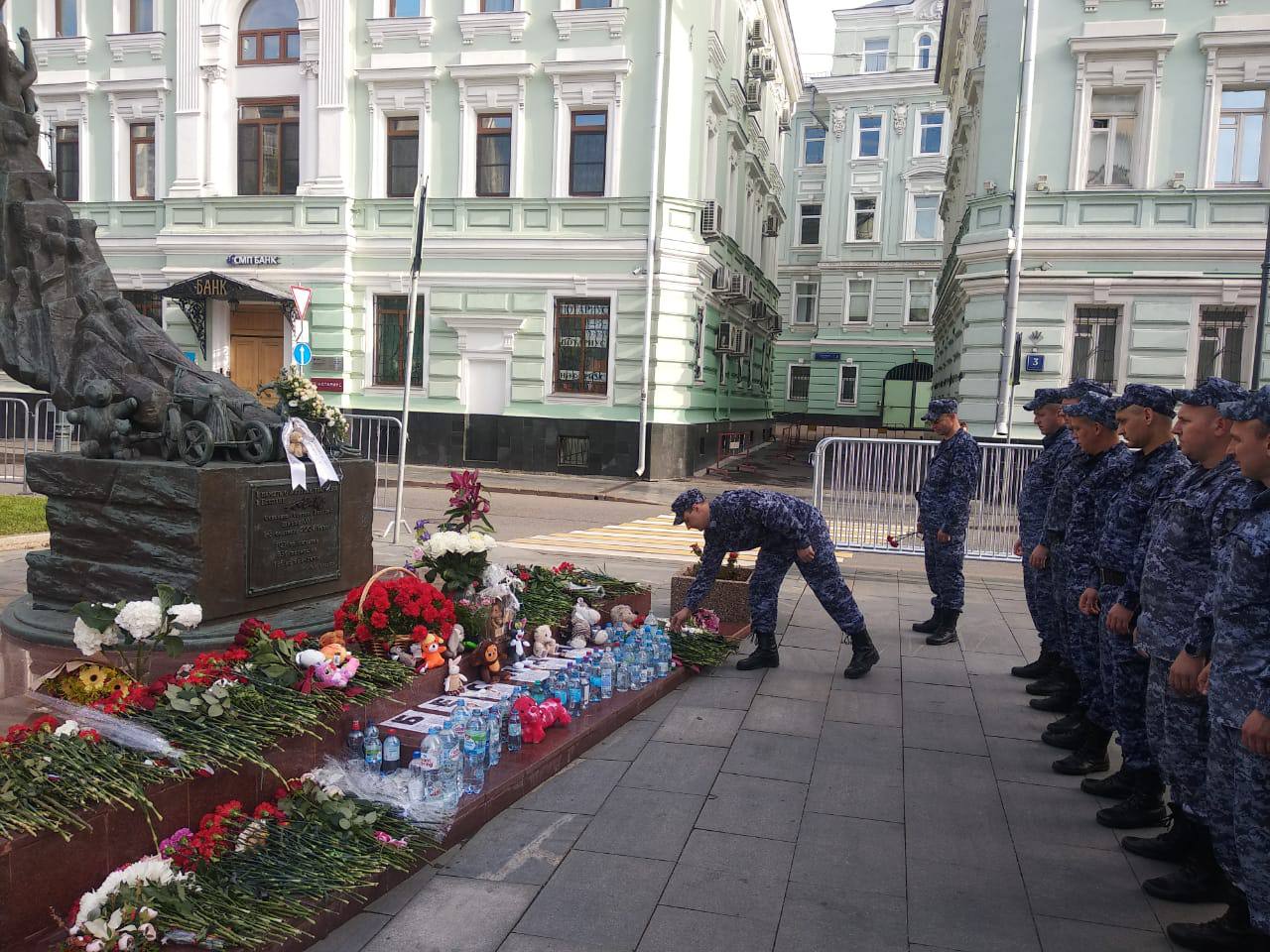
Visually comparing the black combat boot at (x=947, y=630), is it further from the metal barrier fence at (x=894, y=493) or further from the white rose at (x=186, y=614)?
the white rose at (x=186, y=614)

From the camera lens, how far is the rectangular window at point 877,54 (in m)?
44.3

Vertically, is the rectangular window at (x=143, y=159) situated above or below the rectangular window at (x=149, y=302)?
above

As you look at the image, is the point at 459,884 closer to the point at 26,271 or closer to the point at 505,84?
the point at 26,271

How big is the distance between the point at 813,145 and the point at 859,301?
8.49 meters

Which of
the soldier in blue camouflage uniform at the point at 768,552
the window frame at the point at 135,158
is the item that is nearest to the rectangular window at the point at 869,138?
the window frame at the point at 135,158

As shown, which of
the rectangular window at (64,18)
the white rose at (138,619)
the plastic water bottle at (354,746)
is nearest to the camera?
the white rose at (138,619)

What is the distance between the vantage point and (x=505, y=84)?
20.6 m

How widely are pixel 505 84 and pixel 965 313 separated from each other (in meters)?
10.9

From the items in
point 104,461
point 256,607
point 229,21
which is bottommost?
point 256,607

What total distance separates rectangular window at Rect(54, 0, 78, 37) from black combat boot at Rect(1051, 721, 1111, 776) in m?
26.9

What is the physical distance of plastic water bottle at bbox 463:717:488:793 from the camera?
4512 mm

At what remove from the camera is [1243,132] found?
56.4ft

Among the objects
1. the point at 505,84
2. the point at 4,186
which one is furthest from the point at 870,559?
the point at 505,84

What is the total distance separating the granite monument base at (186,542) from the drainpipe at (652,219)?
13.5m
